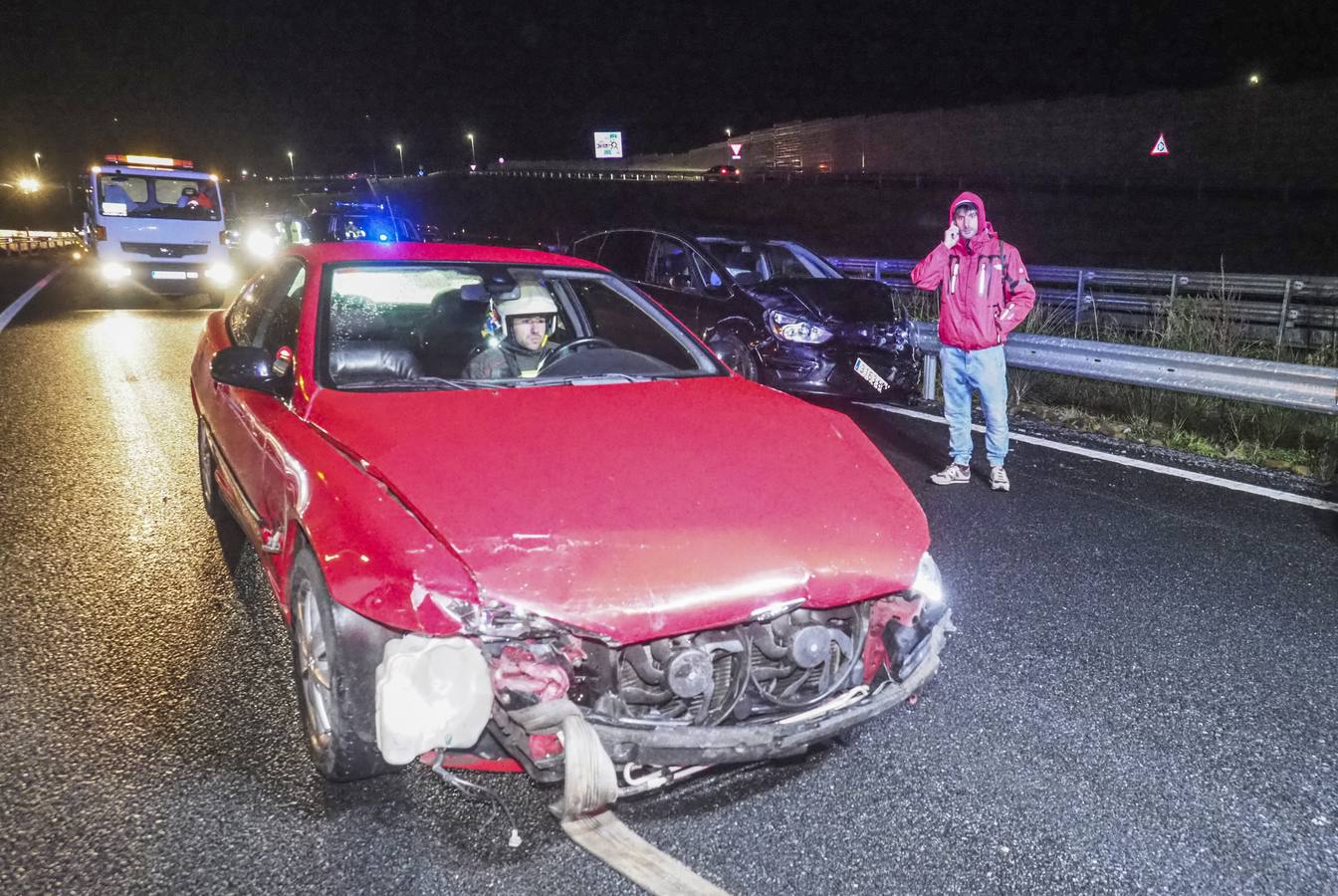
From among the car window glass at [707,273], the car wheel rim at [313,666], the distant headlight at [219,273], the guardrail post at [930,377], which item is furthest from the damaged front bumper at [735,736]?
the distant headlight at [219,273]

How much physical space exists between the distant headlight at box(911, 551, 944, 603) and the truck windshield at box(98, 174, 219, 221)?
18058mm

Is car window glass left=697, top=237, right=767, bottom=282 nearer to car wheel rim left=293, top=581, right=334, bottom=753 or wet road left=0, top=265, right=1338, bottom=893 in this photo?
wet road left=0, top=265, right=1338, bottom=893

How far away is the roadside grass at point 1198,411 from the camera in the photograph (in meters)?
6.94

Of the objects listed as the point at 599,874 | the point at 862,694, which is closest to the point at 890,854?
the point at 862,694

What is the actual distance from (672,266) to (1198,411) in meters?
4.76

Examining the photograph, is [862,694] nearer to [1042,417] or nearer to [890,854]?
[890,854]

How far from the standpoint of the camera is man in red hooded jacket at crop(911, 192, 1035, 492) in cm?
600

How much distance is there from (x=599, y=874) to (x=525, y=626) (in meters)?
0.67

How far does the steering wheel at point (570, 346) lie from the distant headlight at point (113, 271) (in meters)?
16.0

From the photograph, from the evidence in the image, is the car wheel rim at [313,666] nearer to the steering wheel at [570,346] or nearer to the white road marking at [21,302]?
the steering wheel at [570,346]

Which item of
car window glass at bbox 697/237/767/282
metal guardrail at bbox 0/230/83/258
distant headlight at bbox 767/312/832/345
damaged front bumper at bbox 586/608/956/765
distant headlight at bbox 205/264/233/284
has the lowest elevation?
damaged front bumper at bbox 586/608/956/765

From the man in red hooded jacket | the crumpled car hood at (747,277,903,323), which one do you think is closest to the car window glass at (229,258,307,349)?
the man in red hooded jacket

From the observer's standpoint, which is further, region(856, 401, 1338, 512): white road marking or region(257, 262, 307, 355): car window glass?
region(856, 401, 1338, 512): white road marking

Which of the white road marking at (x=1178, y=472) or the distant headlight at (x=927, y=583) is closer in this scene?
the distant headlight at (x=927, y=583)
